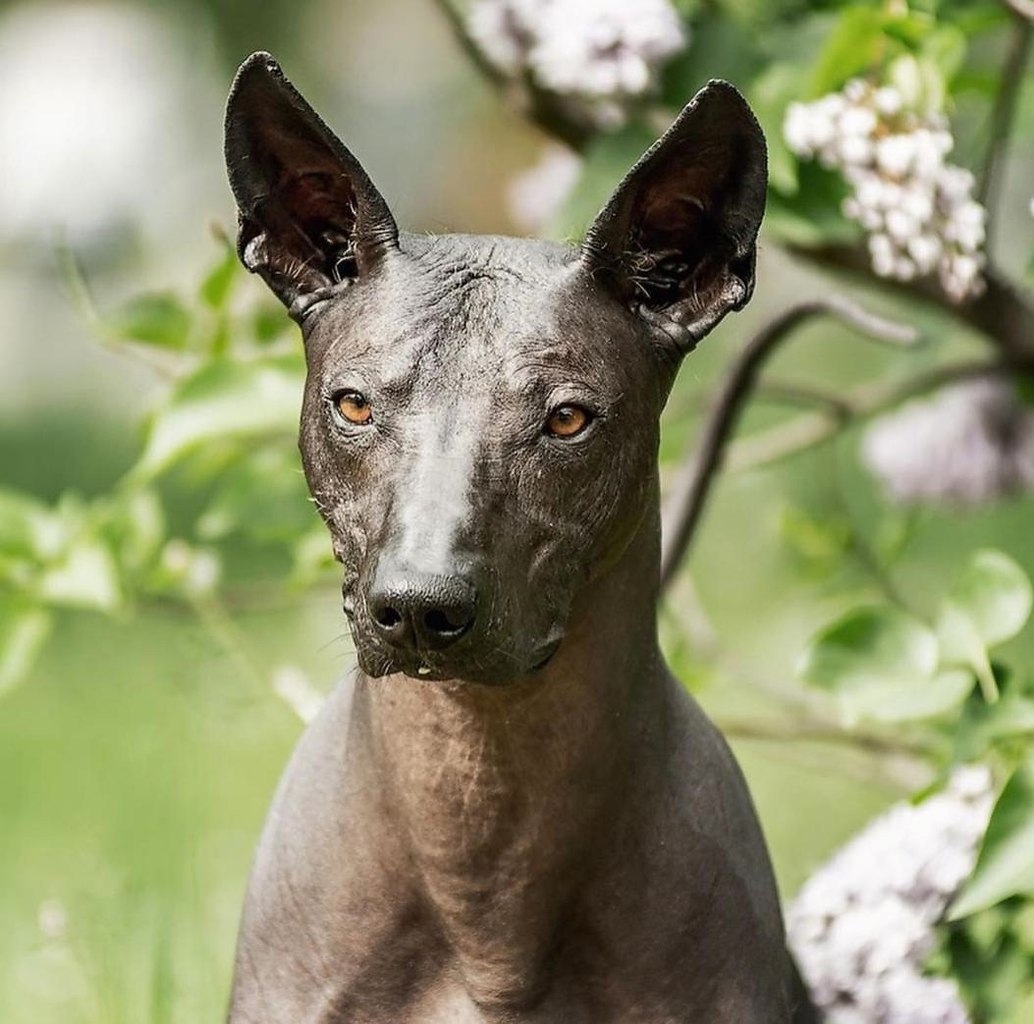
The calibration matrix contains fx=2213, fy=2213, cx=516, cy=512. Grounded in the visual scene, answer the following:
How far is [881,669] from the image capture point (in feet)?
6.76

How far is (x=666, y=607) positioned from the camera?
2.90m

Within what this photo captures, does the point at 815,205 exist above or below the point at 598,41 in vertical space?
below

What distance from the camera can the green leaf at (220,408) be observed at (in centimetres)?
Answer: 238

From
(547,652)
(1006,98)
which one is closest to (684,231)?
(547,652)

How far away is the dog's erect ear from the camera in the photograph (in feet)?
5.19

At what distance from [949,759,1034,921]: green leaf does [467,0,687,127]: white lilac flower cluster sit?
2.96ft

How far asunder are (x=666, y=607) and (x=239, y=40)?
424 centimetres

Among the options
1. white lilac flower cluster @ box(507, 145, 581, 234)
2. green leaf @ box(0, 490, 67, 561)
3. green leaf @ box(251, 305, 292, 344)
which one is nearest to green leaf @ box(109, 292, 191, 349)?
green leaf @ box(251, 305, 292, 344)

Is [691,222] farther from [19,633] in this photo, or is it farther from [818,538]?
[818,538]

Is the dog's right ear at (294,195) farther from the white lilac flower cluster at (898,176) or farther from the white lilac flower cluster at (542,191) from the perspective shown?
the white lilac flower cluster at (542,191)

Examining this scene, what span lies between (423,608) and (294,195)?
1.38ft

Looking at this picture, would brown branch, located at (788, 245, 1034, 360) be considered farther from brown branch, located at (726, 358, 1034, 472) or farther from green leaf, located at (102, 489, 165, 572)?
green leaf, located at (102, 489, 165, 572)

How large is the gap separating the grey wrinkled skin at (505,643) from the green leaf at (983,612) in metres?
0.31

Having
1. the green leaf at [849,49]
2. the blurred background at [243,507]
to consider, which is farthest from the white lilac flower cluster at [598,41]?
the green leaf at [849,49]
